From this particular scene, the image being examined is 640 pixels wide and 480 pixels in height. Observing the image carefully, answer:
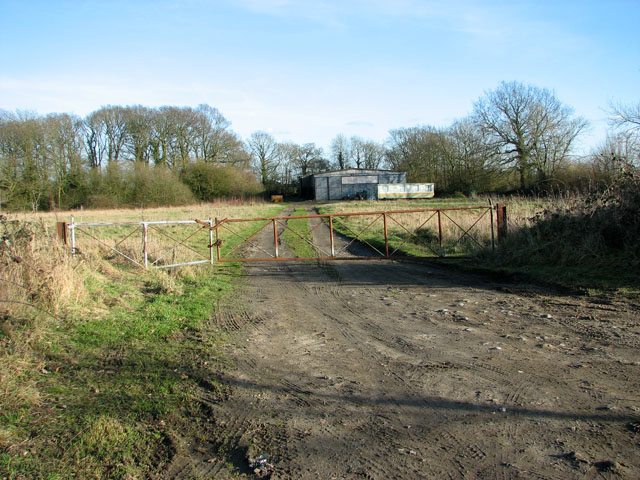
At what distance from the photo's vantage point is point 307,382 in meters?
4.87

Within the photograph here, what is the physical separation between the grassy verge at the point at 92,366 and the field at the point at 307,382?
0.9 inches

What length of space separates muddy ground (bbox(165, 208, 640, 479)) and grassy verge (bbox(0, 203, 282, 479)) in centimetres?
33

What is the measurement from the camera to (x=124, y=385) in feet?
15.8

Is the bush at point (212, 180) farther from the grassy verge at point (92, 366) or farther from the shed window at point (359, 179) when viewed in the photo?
the grassy verge at point (92, 366)

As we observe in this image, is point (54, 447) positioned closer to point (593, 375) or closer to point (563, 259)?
point (593, 375)

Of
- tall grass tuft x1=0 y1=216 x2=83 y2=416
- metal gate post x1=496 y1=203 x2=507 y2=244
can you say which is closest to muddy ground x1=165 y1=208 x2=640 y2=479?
tall grass tuft x1=0 y1=216 x2=83 y2=416

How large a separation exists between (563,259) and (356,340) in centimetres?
763

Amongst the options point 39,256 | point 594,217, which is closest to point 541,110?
point 594,217

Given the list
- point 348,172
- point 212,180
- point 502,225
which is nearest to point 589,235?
point 502,225

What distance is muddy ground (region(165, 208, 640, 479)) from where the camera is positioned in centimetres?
330

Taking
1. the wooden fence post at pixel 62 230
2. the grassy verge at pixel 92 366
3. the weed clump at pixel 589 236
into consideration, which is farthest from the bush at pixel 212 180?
the weed clump at pixel 589 236

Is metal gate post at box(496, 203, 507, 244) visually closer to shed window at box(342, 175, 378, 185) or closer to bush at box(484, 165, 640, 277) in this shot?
bush at box(484, 165, 640, 277)

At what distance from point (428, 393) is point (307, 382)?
1300mm

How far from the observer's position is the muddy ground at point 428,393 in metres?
3.30
